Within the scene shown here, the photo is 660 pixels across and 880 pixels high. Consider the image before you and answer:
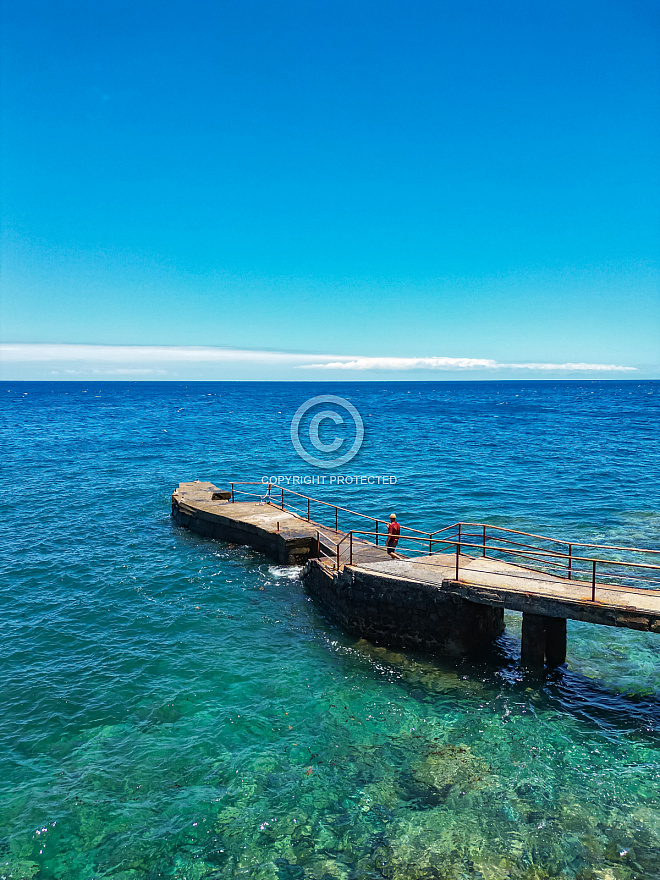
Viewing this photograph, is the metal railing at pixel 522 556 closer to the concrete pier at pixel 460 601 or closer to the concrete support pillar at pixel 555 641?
the concrete pier at pixel 460 601

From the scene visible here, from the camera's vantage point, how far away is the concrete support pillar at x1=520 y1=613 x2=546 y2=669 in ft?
41.9

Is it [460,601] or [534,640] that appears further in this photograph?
[460,601]

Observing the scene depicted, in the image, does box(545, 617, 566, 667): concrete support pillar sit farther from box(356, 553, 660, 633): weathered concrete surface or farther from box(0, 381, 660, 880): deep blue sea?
box(356, 553, 660, 633): weathered concrete surface

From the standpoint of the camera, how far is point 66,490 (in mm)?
32469

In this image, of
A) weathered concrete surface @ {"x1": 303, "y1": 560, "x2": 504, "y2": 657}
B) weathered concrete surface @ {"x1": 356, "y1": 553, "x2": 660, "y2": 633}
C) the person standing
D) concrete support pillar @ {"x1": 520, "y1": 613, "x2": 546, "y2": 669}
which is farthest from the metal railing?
concrete support pillar @ {"x1": 520, "y1": 613, "x2": 546, "y2": 669}

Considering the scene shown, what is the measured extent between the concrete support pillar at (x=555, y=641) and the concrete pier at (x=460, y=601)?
0.9 inches

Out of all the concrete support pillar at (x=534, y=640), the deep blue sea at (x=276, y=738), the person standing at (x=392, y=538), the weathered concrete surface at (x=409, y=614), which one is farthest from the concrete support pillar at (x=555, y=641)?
the person standing at (x=392, y=538)

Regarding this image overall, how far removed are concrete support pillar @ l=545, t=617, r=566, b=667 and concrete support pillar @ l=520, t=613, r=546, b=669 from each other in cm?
17

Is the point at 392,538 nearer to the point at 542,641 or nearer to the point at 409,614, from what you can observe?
the point at 409,614

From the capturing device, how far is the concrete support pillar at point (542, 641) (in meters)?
12.8

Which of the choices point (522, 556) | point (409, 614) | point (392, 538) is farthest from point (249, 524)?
point (522, 556)

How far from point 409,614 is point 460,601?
1.39 meters

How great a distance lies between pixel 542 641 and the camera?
42.1 ft

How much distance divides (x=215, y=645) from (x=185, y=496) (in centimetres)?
1261
